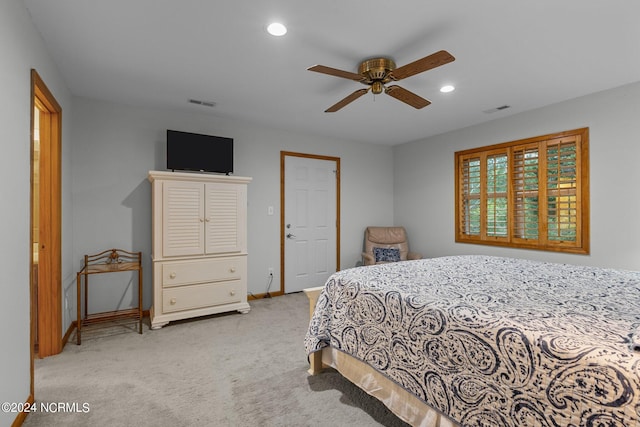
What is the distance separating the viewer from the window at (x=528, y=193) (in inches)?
132

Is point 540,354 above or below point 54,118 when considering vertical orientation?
below

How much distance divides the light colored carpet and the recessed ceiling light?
7.98ft

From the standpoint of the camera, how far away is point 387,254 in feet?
15.9

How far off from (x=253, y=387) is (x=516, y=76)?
11.0 feet

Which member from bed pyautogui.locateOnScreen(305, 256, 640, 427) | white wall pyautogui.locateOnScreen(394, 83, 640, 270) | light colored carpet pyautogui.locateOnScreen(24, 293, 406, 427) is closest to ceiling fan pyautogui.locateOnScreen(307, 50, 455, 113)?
bed pyautogui.locateOnScreen(305, 256, 640, 427)

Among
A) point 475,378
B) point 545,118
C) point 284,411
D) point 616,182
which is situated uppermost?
point 545,118

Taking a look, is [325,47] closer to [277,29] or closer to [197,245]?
[277,29]

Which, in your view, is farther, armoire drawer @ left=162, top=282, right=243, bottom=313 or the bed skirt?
armoire drawer @ left=162, top=282, right=243, bottom=313

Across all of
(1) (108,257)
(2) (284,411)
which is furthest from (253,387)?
→ (1) (108,257)

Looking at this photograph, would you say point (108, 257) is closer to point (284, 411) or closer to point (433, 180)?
point (284, 411)

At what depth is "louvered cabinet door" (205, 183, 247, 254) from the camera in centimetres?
354

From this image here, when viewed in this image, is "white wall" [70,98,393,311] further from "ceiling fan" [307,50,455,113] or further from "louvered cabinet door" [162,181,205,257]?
"ceiling fan" [307,50,455,113]

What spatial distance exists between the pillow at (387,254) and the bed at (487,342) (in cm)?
250

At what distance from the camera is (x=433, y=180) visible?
16.0 ft
